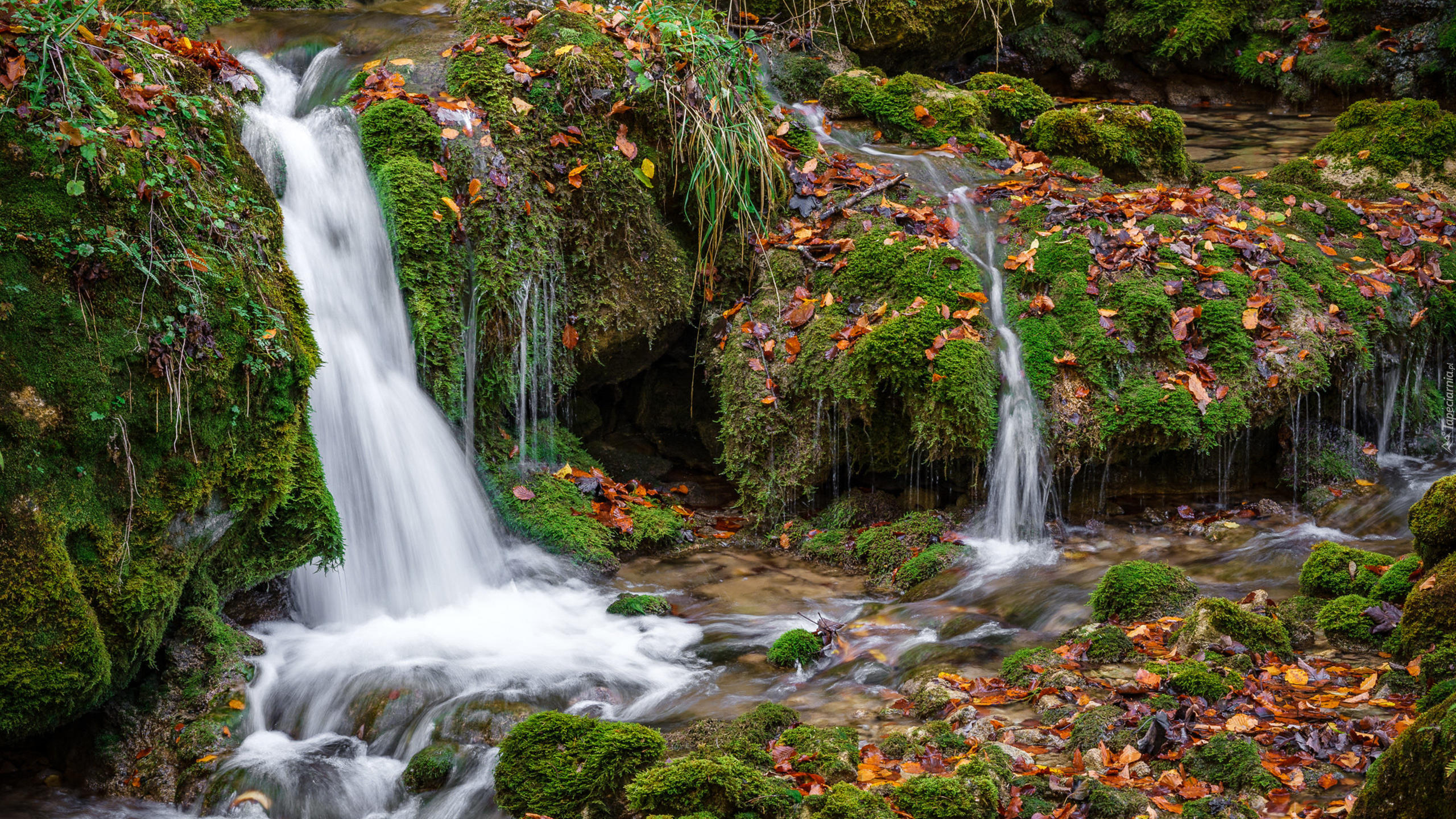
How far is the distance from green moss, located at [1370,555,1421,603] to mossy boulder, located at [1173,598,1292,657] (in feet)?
1.66

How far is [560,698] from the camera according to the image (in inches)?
180

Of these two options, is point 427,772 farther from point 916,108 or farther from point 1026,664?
point 916,108

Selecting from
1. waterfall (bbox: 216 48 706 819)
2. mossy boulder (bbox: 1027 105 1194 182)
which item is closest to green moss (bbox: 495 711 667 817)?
waterfall (bbox: 216 48 706 819)

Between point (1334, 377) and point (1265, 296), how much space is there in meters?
0.79

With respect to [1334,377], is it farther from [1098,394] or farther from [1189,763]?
[1189,763]

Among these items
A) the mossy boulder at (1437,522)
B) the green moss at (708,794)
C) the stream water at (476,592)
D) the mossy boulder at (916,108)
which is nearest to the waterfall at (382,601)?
the stream water at (476,592)

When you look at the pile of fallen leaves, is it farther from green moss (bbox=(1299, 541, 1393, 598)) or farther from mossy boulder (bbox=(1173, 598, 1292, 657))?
green moss (bbox=(1299, 541, 1393, 598))

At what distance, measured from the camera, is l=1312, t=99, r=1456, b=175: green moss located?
9406mm

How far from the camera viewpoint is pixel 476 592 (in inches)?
226

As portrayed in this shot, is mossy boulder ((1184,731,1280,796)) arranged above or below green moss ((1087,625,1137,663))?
below

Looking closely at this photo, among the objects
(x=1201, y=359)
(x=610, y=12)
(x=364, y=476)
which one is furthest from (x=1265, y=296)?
(x=364, y=476)

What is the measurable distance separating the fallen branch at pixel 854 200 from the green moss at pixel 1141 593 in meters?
3.42

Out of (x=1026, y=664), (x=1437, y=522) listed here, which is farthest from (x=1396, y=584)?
(x=1026, y=664)

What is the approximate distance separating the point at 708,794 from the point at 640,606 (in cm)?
→ 250
